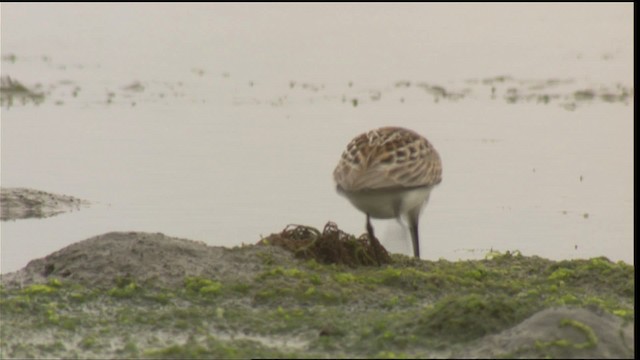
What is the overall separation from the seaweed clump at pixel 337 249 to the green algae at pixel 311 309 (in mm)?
104

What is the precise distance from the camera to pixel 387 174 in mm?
9508

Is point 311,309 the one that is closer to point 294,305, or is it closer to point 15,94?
point 294,305

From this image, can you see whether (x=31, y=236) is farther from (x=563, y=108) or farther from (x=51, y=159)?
(x=563, y=108)

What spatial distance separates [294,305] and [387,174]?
156 cm

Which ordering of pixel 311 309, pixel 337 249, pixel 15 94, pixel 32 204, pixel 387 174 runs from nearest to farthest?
pixel 311 309, pixel 337 249, pixel 387 174, pixel 32 204, pixel 15 94

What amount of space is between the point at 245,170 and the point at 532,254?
12.6ft

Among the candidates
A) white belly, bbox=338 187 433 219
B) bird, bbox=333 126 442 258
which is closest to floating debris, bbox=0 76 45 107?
bird, bbox=333 126 442 258

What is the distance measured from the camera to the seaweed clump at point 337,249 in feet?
30.0

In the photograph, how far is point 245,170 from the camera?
13.9m

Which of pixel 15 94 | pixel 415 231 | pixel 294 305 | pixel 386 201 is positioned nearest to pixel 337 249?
pixel 386 201

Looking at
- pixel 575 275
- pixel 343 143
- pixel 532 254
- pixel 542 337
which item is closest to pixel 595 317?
pixel 542 337

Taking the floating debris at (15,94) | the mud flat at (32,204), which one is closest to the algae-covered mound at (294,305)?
the mud flat at (32,204)

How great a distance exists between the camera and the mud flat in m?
12.3

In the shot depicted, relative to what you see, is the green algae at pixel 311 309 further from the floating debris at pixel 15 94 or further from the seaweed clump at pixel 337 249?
the floating debris at pixel 15 94
